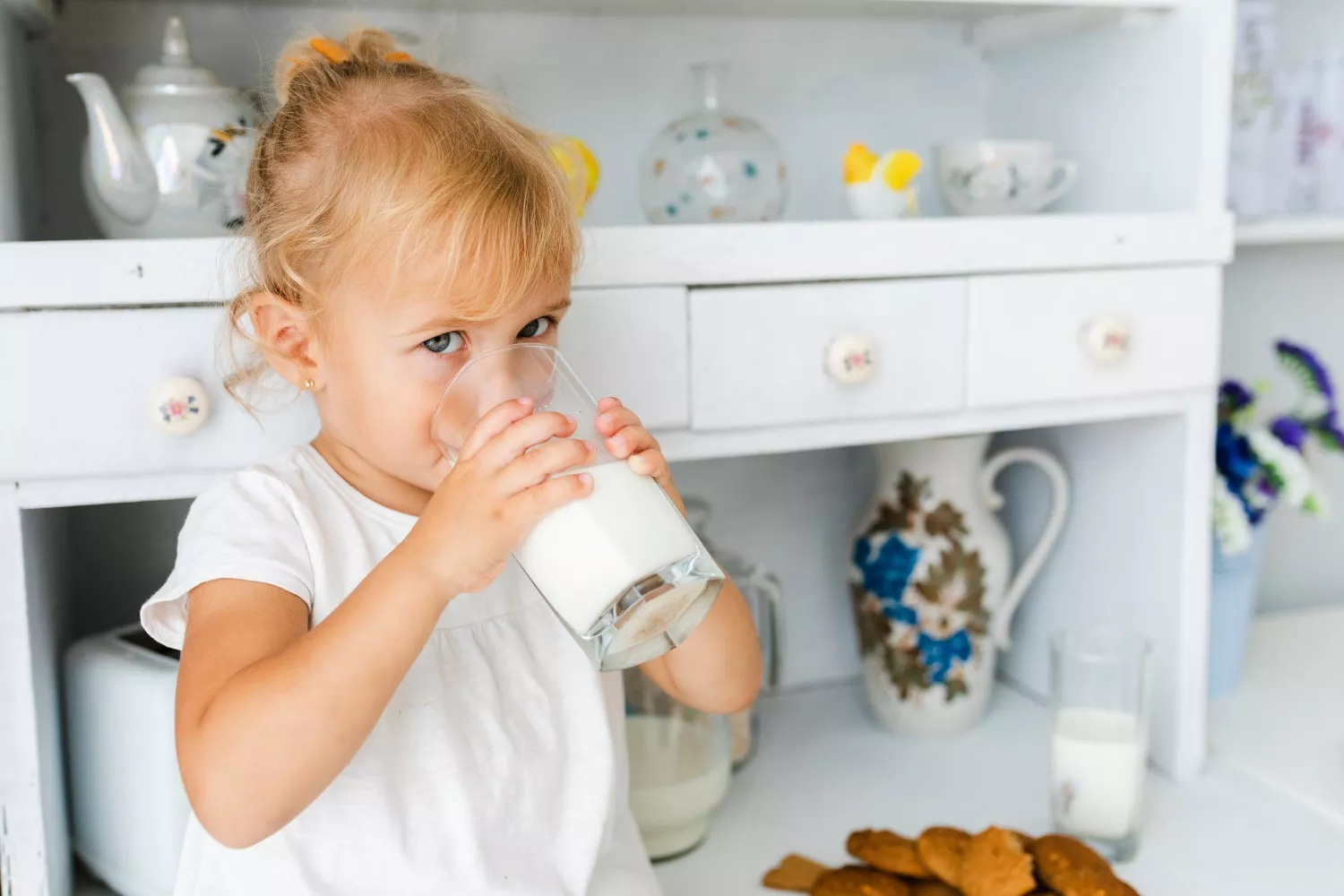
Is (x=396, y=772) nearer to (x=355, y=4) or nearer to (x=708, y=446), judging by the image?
(x=708, y=446)

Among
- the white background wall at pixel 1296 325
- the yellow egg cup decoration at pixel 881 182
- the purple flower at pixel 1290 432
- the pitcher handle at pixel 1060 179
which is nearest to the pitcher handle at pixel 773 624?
the yellow egg cup decoration at pixel 881 182

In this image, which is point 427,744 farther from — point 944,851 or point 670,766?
point 944,851

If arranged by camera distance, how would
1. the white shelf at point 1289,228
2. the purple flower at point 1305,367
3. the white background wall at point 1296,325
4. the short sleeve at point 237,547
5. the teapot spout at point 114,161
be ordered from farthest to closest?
1. the white background wall at point 1296,325
2. the purple flower at point 1305,367
3. the white shelf at point 1289,228
4. the teapot spout at point 114,161
5. the short sleeve at point 237,547

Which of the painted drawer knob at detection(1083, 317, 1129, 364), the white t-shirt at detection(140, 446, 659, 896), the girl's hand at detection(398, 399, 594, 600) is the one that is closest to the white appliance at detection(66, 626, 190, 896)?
the white t-shirt at detection(140, 446, 659, 896)

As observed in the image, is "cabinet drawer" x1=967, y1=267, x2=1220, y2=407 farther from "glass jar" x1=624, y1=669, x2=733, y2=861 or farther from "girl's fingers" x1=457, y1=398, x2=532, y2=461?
"girl's fingers" x1=457, y1=398, x2=532, y2=461

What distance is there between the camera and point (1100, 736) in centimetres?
105

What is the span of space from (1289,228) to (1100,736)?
23.9 inches

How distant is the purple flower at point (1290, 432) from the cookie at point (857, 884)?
73 cm

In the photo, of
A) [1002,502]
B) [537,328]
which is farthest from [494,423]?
[1002,502]

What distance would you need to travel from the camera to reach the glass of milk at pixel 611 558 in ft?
2.04

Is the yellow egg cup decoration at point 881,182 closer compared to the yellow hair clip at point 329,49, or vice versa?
the yellow hair clip at point 329,49

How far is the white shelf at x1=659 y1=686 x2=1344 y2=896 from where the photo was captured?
101 centimetres

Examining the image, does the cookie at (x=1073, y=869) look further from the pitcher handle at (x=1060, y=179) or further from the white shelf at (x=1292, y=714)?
the pitcher handle at (x=1060, y=179)

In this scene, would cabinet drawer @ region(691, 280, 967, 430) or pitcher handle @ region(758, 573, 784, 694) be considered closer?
cabinet drawer @ region(691, 280, 967, 430)
